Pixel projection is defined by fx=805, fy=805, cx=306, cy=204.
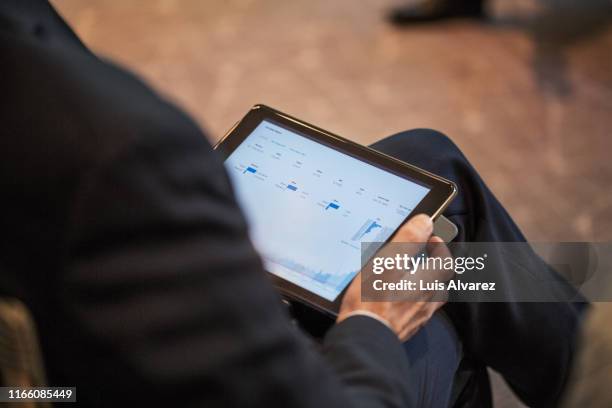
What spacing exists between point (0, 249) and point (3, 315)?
0.05m

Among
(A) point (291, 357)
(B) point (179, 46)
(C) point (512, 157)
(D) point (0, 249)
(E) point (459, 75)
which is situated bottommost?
(A) point (291, 357)

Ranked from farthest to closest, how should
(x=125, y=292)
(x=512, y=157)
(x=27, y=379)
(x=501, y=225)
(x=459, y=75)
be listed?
(x=459, y=75), (x=512, y=157), (x=501, y=225), (x=27, y=379), (x=125, y=292)

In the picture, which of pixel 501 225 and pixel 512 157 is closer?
pixel 501 225

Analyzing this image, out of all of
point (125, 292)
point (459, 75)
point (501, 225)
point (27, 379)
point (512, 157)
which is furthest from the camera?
point (459, 75)

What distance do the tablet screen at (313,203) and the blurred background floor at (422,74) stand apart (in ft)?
2.60

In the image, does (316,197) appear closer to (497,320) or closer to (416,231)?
(416,231)

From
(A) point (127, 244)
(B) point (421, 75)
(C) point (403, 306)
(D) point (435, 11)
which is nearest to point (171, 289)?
(A) point (127, 244)

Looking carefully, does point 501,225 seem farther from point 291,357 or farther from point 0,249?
point 0,249

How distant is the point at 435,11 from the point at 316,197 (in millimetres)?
1365

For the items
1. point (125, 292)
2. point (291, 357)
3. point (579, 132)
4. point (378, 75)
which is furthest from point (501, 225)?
point (378, 75)

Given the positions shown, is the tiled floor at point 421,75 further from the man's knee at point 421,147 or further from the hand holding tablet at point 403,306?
the hand holding tablet at point 403,306

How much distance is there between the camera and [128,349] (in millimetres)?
576

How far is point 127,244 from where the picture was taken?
55 centimetres

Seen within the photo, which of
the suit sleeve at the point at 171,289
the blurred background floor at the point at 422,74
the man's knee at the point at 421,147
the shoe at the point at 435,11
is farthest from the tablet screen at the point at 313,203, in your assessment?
the shoe at the point at 435,11
